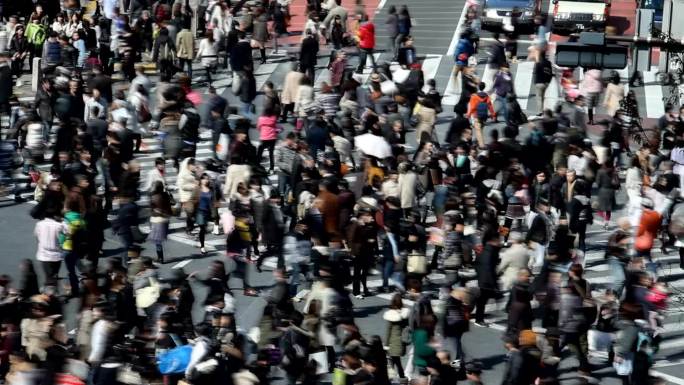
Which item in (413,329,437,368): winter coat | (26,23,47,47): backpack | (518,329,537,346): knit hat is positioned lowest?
(413,329,437,368): winter coat

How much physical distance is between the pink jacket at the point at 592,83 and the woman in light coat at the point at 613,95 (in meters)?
0.28

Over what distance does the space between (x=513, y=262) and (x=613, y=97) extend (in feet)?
37.1

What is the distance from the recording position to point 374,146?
30.2m

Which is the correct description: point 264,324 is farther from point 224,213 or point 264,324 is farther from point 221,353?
point 224,213

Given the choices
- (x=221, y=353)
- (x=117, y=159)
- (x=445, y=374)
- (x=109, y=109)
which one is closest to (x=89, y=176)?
(x=117, y=159)

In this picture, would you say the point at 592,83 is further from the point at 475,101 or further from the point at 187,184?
the point at 187,184

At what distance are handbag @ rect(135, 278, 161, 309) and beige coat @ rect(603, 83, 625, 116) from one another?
1469cm

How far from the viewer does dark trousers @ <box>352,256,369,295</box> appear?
26047 millimetres

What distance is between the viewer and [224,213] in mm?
27375

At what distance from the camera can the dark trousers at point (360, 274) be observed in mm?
26047

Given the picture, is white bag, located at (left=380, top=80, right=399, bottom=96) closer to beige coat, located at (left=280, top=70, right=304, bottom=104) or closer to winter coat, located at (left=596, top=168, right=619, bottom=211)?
beige coat, located at (left=280, top=70, right=304, bottom=104)

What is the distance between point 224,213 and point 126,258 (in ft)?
6.22

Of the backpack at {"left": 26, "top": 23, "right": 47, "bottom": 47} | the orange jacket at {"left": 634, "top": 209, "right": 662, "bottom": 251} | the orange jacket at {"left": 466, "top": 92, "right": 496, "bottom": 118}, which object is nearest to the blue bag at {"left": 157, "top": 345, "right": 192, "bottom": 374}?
the orange jacket at {"left": 634, "top": 209, "right": 662, "bottom": 251}

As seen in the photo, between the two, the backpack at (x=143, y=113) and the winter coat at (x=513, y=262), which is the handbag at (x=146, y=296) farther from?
the backpack at (x=143, y=113)
